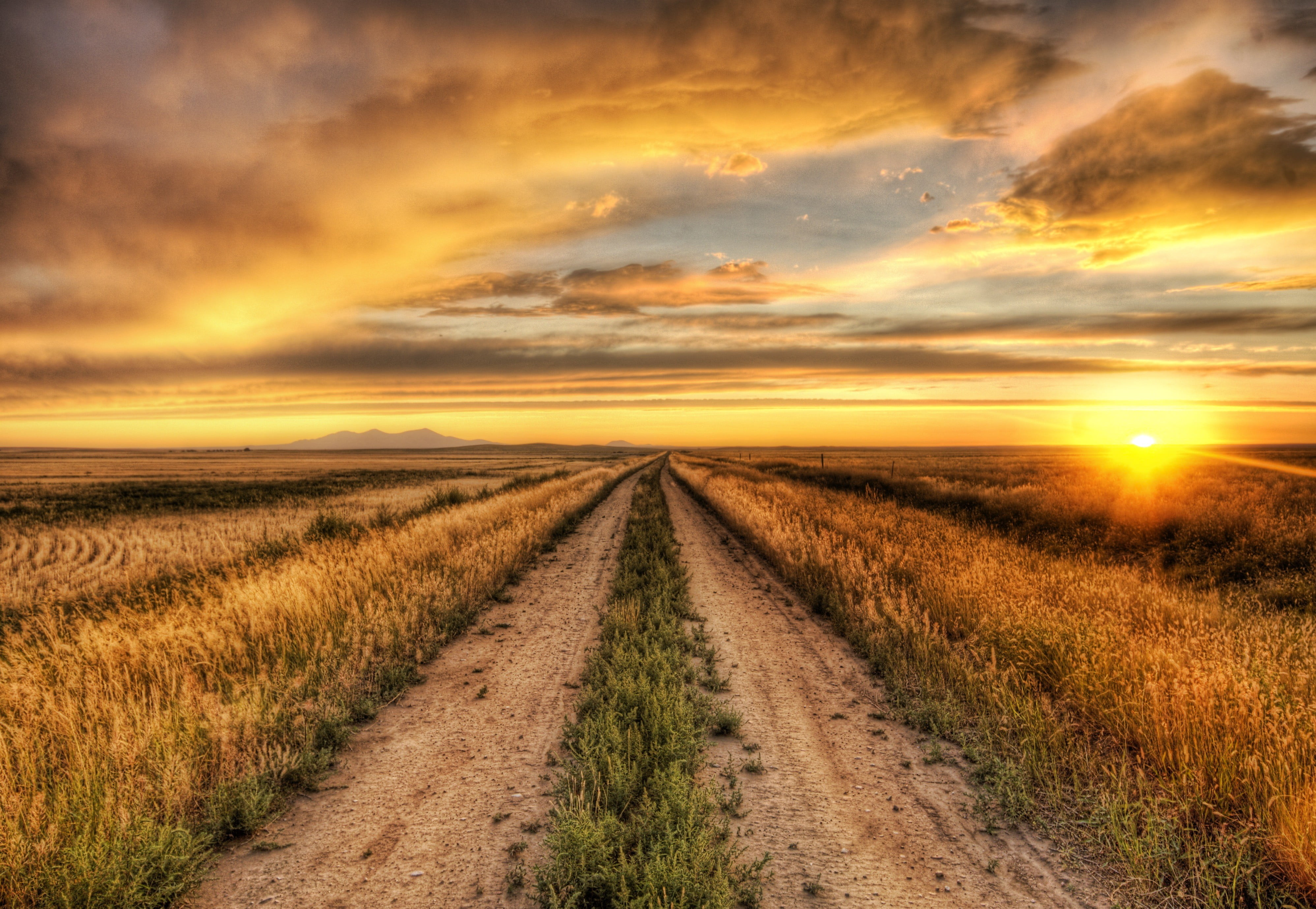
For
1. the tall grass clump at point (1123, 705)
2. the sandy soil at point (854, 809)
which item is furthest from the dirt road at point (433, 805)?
the tall grass clump at point (1123, 705)

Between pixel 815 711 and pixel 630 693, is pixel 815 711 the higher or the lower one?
the lower one

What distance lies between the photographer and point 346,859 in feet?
12.5

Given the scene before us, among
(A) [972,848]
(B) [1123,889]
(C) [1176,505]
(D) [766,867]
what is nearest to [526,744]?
(D) [766,867]

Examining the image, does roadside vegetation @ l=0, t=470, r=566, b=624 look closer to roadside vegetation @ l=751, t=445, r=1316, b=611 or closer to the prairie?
the prairie

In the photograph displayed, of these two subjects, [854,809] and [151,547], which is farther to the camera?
[151,547]

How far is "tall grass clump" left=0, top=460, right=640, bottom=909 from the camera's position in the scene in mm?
3414

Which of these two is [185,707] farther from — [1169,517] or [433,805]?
[1169,517]

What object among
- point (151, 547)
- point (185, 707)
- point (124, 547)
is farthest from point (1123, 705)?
point (124, 547)

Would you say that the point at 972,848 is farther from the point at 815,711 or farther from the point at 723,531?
the point at 723,531

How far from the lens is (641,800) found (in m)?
4.28

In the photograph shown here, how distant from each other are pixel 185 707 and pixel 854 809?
5.99m

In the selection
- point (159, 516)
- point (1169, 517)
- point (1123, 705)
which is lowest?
point (159, 516)

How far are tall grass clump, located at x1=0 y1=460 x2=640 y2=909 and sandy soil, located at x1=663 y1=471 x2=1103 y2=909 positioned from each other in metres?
3.83

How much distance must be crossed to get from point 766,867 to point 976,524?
16.3m
